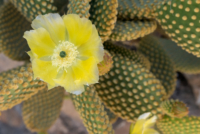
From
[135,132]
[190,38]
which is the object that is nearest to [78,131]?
[135,132]

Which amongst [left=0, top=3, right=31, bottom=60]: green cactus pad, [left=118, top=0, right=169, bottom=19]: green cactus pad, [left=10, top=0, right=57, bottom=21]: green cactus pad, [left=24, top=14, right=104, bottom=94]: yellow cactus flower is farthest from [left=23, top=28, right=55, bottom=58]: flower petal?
[left=0, top=3, right=31, bottom=60]: green cactus pad

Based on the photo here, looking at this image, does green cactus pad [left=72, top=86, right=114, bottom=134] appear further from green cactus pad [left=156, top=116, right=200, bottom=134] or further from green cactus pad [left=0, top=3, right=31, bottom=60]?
green cactus pad [left=0, top=3, right=31, bottom=60]

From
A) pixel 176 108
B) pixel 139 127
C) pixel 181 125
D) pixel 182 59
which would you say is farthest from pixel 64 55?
pixel 182 59

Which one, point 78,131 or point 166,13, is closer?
Answer: point 166,13

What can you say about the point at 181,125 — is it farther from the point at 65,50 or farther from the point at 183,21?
the point at 65,50

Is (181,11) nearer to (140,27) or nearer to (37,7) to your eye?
(140,27)

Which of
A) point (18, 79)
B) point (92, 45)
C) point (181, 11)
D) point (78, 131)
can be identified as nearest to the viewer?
point (92, 45)

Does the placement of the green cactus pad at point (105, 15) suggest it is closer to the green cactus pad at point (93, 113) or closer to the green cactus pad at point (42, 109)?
the green cactus pad at point (93, 113)

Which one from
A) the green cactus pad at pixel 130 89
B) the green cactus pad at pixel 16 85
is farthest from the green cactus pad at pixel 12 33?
the green cactus pad at pixel 130 89
